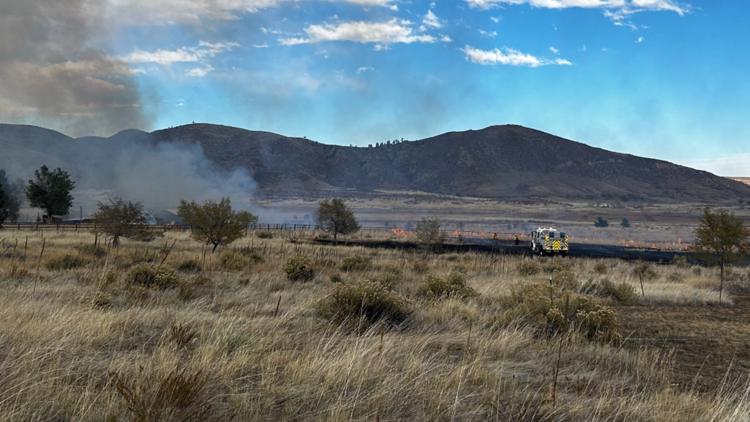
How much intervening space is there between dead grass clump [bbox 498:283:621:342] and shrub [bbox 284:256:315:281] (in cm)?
849

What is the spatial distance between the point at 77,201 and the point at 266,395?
149 m

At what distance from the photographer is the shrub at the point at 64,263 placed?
17.7m

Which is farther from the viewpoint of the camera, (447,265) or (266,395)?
(447,265)

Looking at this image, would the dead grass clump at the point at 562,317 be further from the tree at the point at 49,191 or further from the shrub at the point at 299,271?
the tree at the point at 49,191

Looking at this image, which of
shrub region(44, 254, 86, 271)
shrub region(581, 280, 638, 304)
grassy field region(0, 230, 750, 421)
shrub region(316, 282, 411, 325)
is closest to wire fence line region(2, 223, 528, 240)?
shrub region(44, 254, 86, 271)

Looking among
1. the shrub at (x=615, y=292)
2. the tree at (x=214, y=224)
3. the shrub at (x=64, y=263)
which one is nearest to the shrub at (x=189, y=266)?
the shrub at (x=64, y=263)

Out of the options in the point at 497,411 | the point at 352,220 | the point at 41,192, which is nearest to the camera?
the point at 497,411

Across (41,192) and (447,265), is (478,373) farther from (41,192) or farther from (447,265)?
(41,192)

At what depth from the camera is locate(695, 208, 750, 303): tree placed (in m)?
23.6

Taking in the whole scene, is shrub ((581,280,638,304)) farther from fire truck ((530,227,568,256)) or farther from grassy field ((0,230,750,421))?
fire truck ((530,227,568,256))

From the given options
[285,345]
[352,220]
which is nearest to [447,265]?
[285,345]

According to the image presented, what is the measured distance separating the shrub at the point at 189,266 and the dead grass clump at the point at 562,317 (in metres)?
12.6

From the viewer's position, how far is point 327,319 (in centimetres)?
884

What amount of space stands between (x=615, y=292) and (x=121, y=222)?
3075cm
